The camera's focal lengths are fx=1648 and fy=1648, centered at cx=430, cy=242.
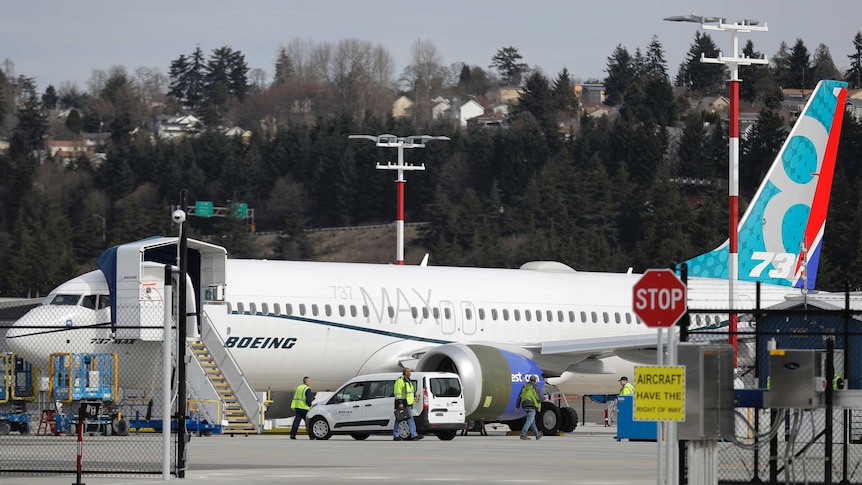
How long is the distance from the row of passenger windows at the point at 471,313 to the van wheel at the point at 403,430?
16.7 feet

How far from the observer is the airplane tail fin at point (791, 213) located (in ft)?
142

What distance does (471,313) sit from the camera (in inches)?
1485

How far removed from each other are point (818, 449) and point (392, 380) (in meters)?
8.06

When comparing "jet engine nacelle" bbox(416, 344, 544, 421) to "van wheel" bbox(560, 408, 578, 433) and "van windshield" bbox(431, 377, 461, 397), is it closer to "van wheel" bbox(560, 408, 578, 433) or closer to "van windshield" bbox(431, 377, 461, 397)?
"van windshield" bbox(431, 377, 461, 397)

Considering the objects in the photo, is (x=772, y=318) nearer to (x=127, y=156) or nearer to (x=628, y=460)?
(x=628, y=460)

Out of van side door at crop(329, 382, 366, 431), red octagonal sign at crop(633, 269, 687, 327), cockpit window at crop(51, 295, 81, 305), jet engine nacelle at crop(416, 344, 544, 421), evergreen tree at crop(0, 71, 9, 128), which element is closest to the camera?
red octagonal sign at crop(633, 269, 687, 327)

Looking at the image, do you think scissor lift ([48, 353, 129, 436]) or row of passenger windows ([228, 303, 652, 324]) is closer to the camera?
scissor lift ([48, 353, 129, 436])

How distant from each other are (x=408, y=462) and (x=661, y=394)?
7876mm

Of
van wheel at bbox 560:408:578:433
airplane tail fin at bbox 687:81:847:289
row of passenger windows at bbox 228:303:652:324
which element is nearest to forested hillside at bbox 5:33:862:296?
airplane tail fin at bbox 687:81:847:289

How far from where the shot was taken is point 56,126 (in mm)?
191875

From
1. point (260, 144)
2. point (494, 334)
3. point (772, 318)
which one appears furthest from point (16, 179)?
point (772, 318)

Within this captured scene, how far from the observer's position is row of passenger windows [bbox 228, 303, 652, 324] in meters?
34.9

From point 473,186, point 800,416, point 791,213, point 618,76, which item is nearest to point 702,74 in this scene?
point 618,76

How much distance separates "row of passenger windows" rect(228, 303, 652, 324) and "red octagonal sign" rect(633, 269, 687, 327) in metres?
18.5
